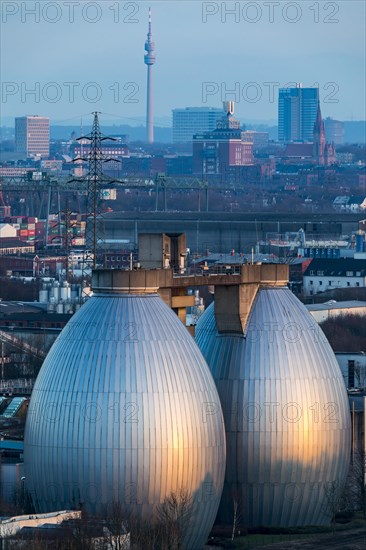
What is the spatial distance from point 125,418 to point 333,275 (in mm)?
53348

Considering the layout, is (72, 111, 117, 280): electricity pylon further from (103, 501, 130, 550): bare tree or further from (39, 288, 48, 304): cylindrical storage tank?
(103, 501, 130, 550): bare tree

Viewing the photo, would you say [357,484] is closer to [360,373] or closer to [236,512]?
[236,512]

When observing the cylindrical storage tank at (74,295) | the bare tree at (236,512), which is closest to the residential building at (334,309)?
the cylindrical storage tank at (74,295)

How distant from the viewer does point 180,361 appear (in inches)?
1174

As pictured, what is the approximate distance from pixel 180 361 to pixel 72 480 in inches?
79.9

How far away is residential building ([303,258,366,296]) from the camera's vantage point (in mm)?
81375

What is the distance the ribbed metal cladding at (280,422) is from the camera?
31.6 m

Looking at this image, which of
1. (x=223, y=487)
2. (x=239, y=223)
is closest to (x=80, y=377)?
(x=223, y=487)

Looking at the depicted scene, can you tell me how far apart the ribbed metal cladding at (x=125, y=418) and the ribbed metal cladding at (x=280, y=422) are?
4.53ft

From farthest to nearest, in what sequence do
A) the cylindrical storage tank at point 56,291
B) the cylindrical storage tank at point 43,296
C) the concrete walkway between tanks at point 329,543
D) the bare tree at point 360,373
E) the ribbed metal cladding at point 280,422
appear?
the cylindrical storage tank at point 43,296
the cylindrical storage tank at point 56,291
the bare tree at point 360,373
the ribbed metal cladding at point 280,422
the concrete walkway between tanks at point 329,543

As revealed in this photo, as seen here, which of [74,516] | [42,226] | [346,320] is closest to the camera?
[74,516]

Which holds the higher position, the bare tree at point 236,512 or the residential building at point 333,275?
the residential building at point 333,275

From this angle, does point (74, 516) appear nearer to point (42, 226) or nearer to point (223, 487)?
point (223, 487)

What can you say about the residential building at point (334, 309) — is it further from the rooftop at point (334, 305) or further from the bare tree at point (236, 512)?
the bare tree at point (236, 512)
